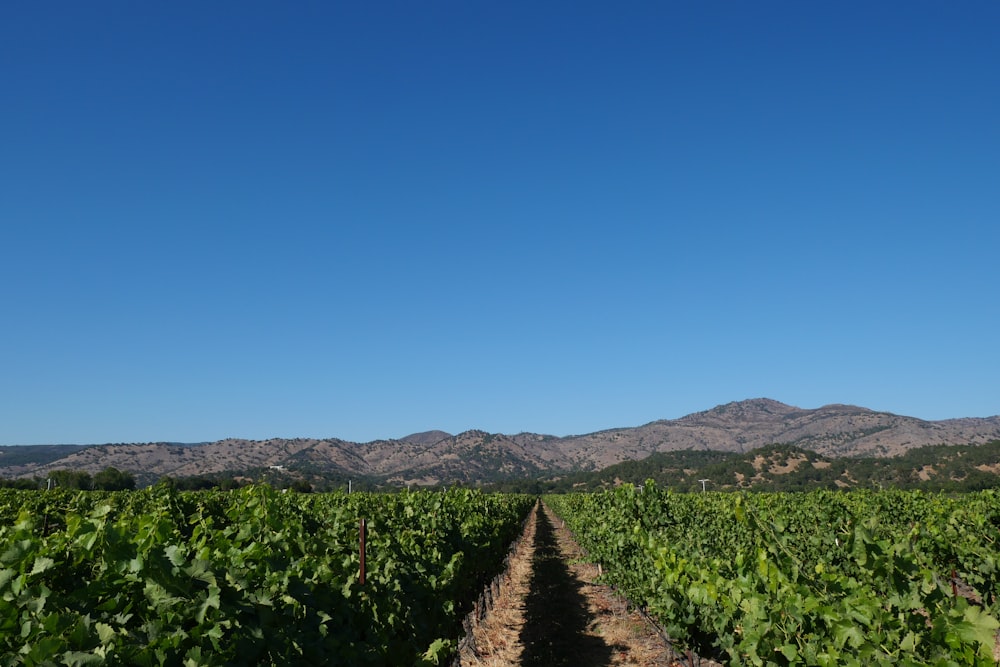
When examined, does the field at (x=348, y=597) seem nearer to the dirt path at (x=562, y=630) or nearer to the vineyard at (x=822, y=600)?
the vineyard at (x=822, y=600)

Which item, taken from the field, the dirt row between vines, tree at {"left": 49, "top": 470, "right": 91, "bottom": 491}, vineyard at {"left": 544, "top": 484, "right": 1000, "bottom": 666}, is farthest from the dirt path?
tree at {"left": 49, "top": 470, "right": 91, "bottom": 491}

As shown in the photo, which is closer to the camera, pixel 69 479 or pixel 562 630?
pixel 562 630

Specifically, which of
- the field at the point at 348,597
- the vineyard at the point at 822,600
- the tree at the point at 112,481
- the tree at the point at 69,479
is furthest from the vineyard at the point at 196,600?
the tree at the point at 69,479

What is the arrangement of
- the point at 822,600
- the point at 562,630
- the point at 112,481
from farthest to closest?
the point at 112,481, the point at 562,630, the point at 822,600

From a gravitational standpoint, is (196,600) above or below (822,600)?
above

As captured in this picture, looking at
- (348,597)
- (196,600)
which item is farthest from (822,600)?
(196,600)

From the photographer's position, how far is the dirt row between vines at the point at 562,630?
34.2 feet

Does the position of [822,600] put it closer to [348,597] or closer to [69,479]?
[348,597]

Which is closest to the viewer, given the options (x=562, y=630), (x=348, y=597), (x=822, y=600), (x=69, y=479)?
(x=822, y=600)

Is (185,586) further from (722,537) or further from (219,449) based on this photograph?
(219,449)

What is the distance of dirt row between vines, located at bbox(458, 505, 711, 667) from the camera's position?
10438 mm

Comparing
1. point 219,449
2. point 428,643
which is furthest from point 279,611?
point 219,449

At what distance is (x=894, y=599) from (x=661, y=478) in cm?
13751

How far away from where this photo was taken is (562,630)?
502 inches
